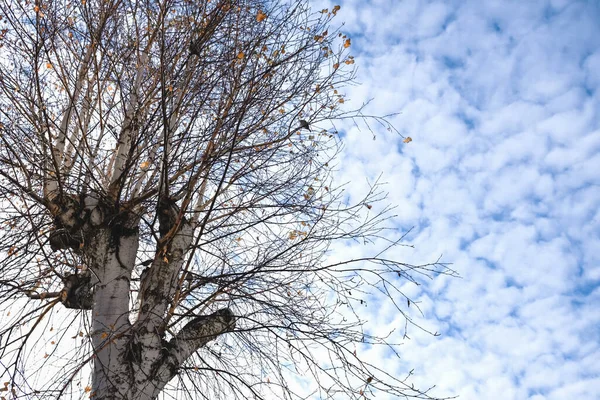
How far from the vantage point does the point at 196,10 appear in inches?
166

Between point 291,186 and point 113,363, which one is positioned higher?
point 291,186

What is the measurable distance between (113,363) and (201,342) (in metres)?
0.83

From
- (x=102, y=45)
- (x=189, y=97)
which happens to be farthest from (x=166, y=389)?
(x=102, y=45)

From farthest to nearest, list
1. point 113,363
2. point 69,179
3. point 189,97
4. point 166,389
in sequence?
1. point 189,97
2. point 69,179
3. point 166,389
4. point 113,363

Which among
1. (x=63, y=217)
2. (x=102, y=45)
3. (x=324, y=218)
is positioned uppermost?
(x=102, y=45)

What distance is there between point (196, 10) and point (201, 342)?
2.79 metres

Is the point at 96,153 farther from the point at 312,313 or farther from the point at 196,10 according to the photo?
the point at 312,313

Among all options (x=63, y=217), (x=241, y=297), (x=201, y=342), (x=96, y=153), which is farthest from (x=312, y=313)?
(x=96, y=153)

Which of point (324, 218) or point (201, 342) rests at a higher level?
point (324, 218)

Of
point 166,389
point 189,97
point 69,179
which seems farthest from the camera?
point 189,97

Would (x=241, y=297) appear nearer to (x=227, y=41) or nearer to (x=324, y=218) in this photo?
(x=324, y=218)

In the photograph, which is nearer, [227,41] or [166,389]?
[166,389]

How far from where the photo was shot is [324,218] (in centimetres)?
444

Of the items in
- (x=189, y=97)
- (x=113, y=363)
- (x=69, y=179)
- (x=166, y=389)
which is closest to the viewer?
(x=113, y=363)
